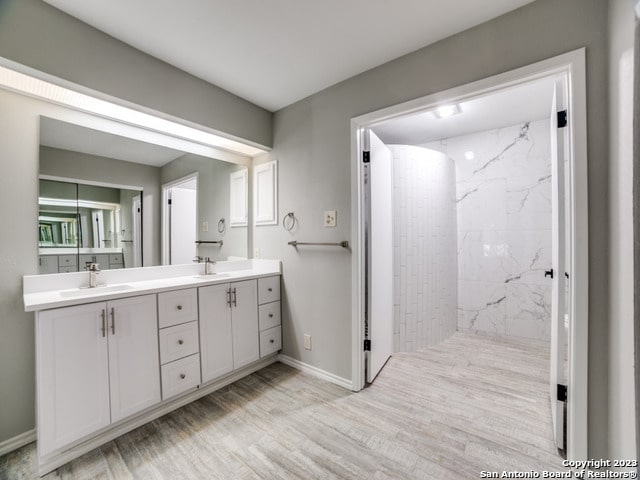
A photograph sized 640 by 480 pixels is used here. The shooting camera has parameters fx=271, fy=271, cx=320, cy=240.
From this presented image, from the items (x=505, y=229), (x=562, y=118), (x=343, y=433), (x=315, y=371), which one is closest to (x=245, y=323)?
(x=315, y=371)

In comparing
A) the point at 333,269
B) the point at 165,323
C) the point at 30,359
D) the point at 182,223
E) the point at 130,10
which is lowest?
the point at 30,359

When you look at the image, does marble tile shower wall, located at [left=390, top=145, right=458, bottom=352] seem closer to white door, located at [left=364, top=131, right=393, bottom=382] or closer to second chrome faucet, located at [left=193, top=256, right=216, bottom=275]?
white door, located at [left=364, top=131, right=393, bottom=382]

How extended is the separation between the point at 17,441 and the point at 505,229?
4362 mm

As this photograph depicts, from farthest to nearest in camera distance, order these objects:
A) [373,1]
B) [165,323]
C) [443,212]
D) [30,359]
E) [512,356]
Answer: [443,212] → [512,356] → [165,323] → [30,359] → [373,1]

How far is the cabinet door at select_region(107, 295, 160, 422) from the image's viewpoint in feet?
5.13

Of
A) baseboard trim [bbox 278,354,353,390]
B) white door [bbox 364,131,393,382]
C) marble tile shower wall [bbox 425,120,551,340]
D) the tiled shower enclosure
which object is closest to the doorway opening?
baseboard trim [bbox 278,354,353,390]

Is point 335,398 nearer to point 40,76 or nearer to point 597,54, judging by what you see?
point 597,54

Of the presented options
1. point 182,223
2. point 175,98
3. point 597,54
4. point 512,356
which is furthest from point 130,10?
point 512,356

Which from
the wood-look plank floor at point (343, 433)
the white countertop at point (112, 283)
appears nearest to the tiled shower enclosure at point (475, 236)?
the wood-look plank floor at point (343, 433)

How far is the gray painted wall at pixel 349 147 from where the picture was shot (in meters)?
1.28

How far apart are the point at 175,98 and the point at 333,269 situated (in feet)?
5.66

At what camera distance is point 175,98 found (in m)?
1.94

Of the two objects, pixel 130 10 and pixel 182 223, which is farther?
pixel 182 223

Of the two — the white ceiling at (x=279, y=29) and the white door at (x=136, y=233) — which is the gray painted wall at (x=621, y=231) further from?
the white door at (x=136, y=233)
